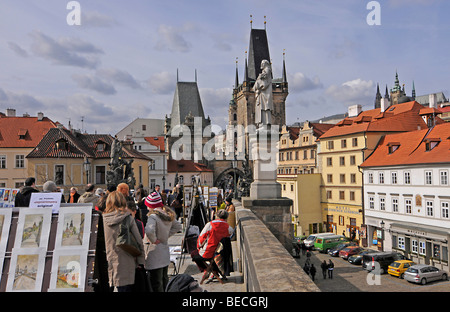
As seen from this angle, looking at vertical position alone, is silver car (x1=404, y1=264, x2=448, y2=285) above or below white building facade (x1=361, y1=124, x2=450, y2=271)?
below

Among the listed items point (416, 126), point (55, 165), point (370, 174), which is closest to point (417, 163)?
point (370, 174)

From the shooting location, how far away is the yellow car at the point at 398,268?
903 inches

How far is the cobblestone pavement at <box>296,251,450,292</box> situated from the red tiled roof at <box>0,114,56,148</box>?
110ft

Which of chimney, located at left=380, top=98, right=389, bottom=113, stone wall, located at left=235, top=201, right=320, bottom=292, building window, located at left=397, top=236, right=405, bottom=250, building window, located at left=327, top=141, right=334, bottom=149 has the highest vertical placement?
chimney, located at left=380, top=98, right=389, bottom=113

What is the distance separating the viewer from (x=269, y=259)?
13.5ft

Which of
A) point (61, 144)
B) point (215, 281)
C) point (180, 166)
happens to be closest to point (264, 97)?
point (215, 281)

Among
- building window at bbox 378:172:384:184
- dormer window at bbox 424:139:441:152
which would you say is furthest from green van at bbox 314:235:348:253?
dormer window at bbox 424:139:441:152

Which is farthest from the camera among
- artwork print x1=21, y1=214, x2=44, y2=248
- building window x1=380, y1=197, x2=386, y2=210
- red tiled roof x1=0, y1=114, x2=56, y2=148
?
red tiled roof x1=0, y1=114, x2=56, y2=148

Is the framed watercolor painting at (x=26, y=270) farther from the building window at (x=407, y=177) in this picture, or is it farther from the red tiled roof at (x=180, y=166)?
the red tiled roof at (x=180, y=166)

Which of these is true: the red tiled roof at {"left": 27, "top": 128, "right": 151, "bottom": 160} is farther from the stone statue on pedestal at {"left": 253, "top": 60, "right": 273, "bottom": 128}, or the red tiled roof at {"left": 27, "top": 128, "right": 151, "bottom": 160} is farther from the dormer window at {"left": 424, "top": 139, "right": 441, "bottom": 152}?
the stone statue on pedestal at {"left": 253, "top": 60, "right": 273, "bottom": 128}

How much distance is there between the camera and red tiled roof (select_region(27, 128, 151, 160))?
37562 millimetres

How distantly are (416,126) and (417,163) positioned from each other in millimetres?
11394
